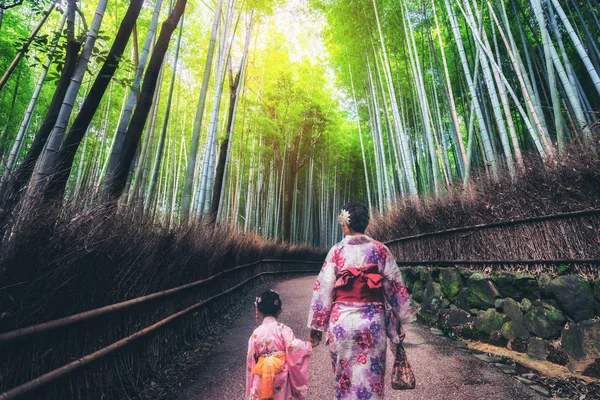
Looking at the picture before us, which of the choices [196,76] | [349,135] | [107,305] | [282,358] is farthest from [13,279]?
[349,135]

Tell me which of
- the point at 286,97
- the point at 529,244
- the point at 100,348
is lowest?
the point at 100,348

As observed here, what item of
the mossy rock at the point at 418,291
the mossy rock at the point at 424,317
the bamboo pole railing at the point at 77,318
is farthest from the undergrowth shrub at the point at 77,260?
the mossy rock at the point at 418,291

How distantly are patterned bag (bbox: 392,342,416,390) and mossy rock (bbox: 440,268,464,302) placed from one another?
255 centimetres

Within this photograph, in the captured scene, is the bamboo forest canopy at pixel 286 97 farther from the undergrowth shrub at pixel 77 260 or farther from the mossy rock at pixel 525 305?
the mossy rock at pixel 525 305

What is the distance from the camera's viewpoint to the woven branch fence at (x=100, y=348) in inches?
47.1

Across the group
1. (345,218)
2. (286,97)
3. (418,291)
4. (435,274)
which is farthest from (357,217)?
(286,97)

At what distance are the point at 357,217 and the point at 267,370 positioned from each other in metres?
0.95

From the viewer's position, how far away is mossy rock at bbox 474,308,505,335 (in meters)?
2.96

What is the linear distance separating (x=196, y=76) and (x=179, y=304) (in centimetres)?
797

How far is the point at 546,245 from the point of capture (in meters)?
2.61

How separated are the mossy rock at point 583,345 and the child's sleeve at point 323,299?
1995 millimetres

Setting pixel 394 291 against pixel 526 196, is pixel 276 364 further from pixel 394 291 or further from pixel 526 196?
pixel 526 196

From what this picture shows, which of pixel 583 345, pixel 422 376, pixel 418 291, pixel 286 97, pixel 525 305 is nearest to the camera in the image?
→ pixel 583 345

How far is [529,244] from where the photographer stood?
2760mm
